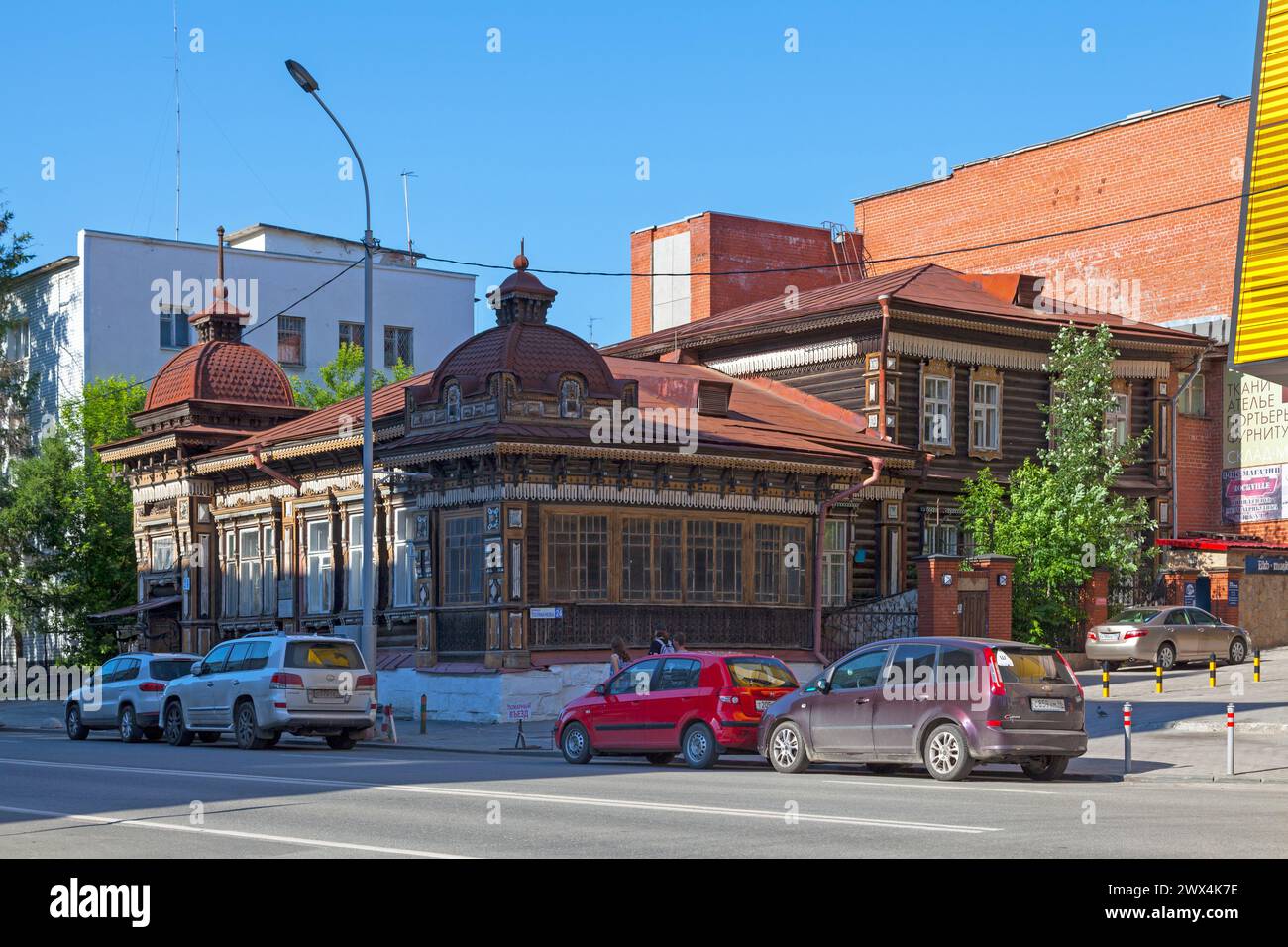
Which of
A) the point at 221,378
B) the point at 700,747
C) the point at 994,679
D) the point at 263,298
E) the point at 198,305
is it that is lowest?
the point at 700,747

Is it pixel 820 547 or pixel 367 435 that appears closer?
pixel 367 435

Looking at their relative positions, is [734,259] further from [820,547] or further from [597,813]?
[597,813]

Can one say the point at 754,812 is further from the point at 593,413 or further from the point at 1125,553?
the point at 1125,553

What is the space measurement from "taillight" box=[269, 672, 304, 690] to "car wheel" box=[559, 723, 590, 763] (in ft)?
15.6

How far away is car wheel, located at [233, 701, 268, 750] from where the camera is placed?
26516 mm

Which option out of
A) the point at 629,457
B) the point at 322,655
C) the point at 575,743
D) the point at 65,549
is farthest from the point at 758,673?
the point at 65,549

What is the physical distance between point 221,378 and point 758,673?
23.7 meters

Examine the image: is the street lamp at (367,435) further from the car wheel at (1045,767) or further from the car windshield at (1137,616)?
the car windshield at (1137,616)

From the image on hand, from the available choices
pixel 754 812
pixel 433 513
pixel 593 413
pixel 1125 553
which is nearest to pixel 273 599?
pixel 433 513

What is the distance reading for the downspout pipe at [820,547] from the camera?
35.2 meters

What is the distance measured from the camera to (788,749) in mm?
21203

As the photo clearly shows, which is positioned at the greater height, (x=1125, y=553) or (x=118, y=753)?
(x=1125, y=553)

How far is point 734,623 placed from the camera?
34.1 m
